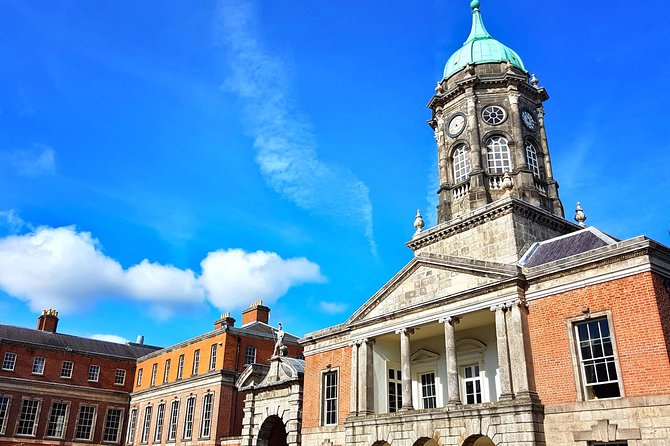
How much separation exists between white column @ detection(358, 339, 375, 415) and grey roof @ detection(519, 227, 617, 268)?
7.15 m

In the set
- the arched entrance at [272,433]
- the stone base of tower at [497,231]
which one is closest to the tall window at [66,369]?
the arched entrance at [272,433]

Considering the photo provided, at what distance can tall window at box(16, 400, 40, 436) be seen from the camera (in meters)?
40.6

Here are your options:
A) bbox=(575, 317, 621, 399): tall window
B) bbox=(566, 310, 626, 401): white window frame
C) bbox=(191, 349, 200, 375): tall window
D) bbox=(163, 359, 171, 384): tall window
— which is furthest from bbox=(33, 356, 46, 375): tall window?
bbox=(575, 317, 621, 399): tall window

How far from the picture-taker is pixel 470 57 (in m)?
29.8

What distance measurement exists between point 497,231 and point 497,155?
4.66m

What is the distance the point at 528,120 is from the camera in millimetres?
28031

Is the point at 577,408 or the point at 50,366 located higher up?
the point at 50,366

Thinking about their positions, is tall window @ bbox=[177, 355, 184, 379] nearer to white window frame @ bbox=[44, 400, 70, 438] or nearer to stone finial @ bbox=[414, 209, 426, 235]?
white window frame @ bbox=[44, 400, 70, 438]

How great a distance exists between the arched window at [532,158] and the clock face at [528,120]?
36.9 inches

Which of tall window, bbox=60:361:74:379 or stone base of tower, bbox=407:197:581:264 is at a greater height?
stone base of tower, bbox=407:197:581:264

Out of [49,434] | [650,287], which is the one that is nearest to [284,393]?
[650,287]

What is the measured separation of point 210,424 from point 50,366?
54.2 ft

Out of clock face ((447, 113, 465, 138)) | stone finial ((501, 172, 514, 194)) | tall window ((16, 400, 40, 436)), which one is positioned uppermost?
clock face ((447, 113, 465, 138))

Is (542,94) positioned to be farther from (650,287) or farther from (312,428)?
(312,428)
